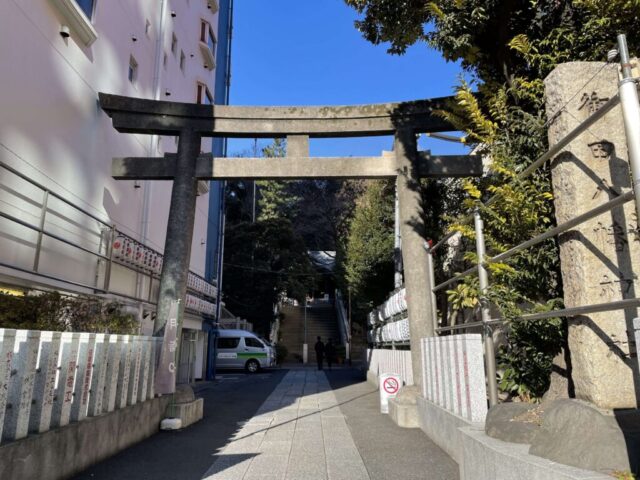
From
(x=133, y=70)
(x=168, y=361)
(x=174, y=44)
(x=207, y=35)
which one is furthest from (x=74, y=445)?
(x=207, y=35)

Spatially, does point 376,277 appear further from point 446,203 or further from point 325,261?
point 325,261

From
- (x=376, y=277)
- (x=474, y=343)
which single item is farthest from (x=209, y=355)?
(x=474, y=343)

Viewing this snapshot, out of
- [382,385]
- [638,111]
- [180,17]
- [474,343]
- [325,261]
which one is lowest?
[382,385]

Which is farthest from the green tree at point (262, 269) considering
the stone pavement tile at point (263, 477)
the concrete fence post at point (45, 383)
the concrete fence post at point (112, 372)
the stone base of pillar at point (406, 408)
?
the concrete fence post at point (45, 383)

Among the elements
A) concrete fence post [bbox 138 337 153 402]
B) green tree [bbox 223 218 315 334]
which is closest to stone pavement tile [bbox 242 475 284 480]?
concrete fence post [bbox 138 337 153 402]

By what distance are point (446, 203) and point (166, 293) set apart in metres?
6.48

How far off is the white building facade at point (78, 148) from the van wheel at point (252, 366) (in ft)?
31.4

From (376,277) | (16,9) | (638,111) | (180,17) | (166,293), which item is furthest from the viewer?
(376,277)

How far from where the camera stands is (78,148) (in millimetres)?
9180

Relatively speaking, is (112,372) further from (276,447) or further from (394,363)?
(394,363)

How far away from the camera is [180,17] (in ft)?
54.4

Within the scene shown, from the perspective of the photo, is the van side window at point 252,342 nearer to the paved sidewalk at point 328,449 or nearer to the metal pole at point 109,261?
the paved sidewalk at point 328,449

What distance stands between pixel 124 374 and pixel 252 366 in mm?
17799

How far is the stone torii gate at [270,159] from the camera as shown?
364 inches
